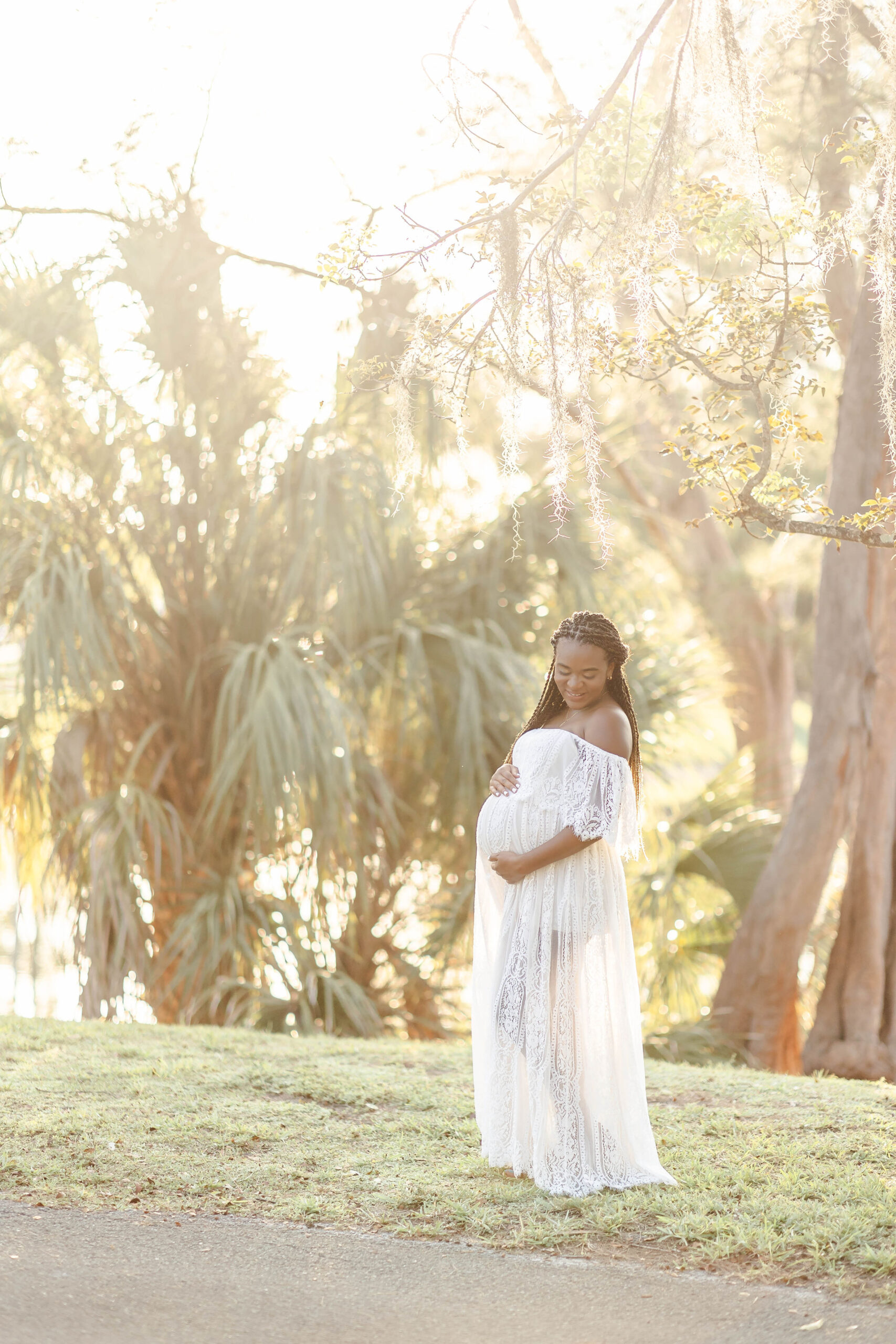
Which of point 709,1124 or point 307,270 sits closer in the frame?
point 709,1124

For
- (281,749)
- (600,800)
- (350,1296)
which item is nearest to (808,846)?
(281,749)

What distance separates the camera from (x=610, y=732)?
13.2 feet

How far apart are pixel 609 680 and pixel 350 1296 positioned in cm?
199

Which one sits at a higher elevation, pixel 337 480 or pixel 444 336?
pixel 337 480

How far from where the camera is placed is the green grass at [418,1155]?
Answer: 3.51m

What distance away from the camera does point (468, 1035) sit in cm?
920

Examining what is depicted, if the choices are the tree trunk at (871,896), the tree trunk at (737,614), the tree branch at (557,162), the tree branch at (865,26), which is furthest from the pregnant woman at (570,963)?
the tree trunk at (737,614)

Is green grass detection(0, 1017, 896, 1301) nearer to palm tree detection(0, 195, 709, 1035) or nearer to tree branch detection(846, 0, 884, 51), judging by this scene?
palm tree detection(0, 195, 709, 1035)

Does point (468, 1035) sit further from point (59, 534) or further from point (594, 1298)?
point (594, 1298)

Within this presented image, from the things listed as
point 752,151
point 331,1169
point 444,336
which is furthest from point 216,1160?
point 752,151

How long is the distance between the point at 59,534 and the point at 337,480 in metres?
1.95

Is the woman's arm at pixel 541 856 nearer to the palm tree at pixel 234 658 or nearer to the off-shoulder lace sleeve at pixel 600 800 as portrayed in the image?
the off-shoulder lace sleeve at pixel 600 800

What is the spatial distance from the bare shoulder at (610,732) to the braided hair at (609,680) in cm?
9

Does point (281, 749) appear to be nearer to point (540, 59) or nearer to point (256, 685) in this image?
point (256, 685)
